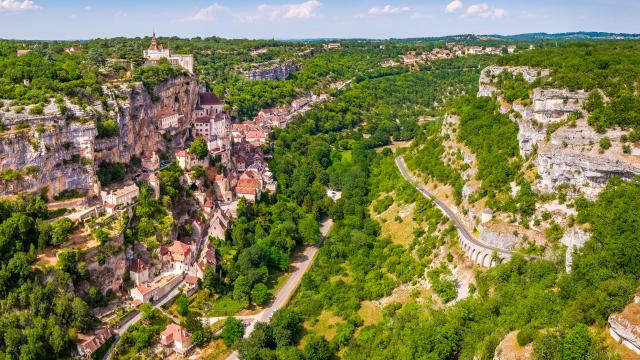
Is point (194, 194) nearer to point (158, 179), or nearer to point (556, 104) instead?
point (158, 179)

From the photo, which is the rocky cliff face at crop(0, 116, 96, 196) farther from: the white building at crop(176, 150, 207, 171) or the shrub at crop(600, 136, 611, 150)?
the shrub at crop(600, 136, 611, 150)

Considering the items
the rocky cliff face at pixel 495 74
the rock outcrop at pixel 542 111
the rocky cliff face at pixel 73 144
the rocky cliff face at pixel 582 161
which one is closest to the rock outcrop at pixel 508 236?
the rocky cliff face at pixel 582 161

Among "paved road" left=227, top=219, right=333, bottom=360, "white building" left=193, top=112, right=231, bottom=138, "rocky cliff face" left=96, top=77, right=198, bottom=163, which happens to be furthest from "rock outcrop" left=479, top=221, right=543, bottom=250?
"white building" left=193, top=112, right=231, bottom=138

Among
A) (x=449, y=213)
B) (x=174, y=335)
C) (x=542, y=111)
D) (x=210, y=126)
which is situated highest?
(x=542, y=111)

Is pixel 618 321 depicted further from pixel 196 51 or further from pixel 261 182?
pixel 196 51

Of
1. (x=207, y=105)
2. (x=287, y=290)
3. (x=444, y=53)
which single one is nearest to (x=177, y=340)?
(x=287, y=290)

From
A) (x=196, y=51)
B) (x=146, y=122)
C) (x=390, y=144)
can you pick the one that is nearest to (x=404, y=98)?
(x=390, y=144)

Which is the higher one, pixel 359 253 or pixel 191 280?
pixel 359 253
